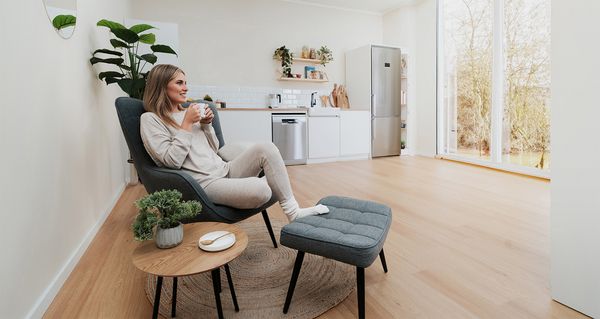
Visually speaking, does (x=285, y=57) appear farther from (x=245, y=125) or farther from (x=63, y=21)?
(x=63, y=21)

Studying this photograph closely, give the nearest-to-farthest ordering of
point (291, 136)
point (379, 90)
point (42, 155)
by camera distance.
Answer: point (42, 155)
point (291, 136)
point (379, 90)

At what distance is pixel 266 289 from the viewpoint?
1.56 m

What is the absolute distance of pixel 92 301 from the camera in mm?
1488

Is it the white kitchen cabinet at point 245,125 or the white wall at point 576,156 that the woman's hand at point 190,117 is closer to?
the white wall at point 576,156

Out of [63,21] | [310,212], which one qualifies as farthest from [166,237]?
[63,21]

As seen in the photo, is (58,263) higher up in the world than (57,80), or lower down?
lower down

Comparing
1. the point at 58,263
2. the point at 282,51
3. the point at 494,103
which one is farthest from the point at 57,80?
the point at 494,103

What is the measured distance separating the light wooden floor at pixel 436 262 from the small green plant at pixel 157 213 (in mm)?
450

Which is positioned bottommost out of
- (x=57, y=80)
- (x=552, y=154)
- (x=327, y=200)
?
(x=327, y=200)

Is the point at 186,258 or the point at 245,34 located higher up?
the point at 245,34

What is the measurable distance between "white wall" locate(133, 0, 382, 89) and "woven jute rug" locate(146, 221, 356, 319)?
3875 millimetres

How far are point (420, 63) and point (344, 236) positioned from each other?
532 centimetres

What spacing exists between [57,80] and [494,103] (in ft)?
15.7

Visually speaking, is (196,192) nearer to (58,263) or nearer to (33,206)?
(33,206)
